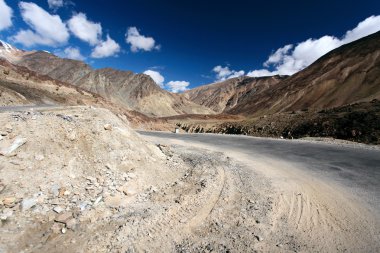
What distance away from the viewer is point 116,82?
134125mm

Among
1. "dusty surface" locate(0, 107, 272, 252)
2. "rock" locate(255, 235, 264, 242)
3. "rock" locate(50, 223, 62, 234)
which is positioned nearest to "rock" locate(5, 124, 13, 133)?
"dusty surface" locate(0, 107, 272, 252)

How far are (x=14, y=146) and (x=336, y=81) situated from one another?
88.9m

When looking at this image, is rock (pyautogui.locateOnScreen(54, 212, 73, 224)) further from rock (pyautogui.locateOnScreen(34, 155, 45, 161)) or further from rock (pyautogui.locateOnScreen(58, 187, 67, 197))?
rock (pyautogui.locateOnScreen(34, 155, 45, 161))

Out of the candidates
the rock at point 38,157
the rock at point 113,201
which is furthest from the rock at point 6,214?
the rock at point 113,201

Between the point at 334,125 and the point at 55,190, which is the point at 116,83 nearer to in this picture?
the point at 334,125

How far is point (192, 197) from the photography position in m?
7.00

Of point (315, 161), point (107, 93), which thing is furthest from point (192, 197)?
point (107, 93)

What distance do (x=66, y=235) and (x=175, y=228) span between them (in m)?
2.12

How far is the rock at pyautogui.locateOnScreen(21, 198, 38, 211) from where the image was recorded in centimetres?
550

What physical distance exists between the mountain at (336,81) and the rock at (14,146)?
62.2 metres

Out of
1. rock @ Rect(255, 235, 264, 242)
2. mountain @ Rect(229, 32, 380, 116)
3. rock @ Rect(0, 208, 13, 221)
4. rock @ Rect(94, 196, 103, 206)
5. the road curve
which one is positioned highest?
mountain @ Rect(229, 32, 380, 116)

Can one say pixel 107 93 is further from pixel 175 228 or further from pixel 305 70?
pixel 175 228

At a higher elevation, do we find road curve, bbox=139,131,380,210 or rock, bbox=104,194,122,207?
road curve, bbox=139,131,380,210

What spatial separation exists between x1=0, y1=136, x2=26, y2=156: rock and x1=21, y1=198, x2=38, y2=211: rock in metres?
1.58
